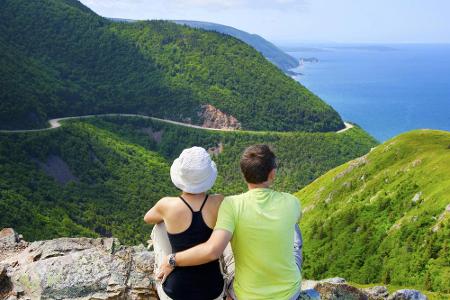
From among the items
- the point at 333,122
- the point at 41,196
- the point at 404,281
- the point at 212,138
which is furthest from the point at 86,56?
the point at 404,281

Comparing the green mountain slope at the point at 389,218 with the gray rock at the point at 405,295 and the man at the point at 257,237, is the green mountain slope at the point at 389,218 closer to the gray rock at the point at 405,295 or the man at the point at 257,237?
the gray rock at the point at 405,295

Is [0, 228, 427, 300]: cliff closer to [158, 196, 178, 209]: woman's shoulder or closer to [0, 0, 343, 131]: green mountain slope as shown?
[158, 196, 178, 209]: woman's shoulder

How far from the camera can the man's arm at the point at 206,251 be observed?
22.0 ft

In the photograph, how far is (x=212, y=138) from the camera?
4131 inches

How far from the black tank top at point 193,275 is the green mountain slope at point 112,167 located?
41.7 m

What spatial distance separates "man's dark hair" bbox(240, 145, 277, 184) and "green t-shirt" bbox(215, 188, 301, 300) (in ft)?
0.73

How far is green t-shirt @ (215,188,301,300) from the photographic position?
689 cm

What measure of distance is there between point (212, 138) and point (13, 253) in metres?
92.5

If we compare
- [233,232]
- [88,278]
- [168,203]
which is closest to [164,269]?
[168,203]

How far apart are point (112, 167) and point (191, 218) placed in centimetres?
8139

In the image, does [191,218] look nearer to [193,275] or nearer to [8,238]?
[193,275]

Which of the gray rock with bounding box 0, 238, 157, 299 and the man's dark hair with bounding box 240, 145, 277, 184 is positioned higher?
the man's dark hair with bounding box 240, 145, 277, 184

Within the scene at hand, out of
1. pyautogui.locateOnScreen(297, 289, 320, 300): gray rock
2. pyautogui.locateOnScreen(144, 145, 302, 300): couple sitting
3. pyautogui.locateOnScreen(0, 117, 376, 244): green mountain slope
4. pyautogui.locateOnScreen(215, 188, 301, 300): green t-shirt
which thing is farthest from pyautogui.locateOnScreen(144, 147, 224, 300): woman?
pyautogui.locateOnScreen(0, 117, 376, 244): green mountain slope

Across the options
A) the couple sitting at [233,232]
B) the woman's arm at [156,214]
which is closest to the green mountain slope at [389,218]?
the couple sitting at [233,232]
